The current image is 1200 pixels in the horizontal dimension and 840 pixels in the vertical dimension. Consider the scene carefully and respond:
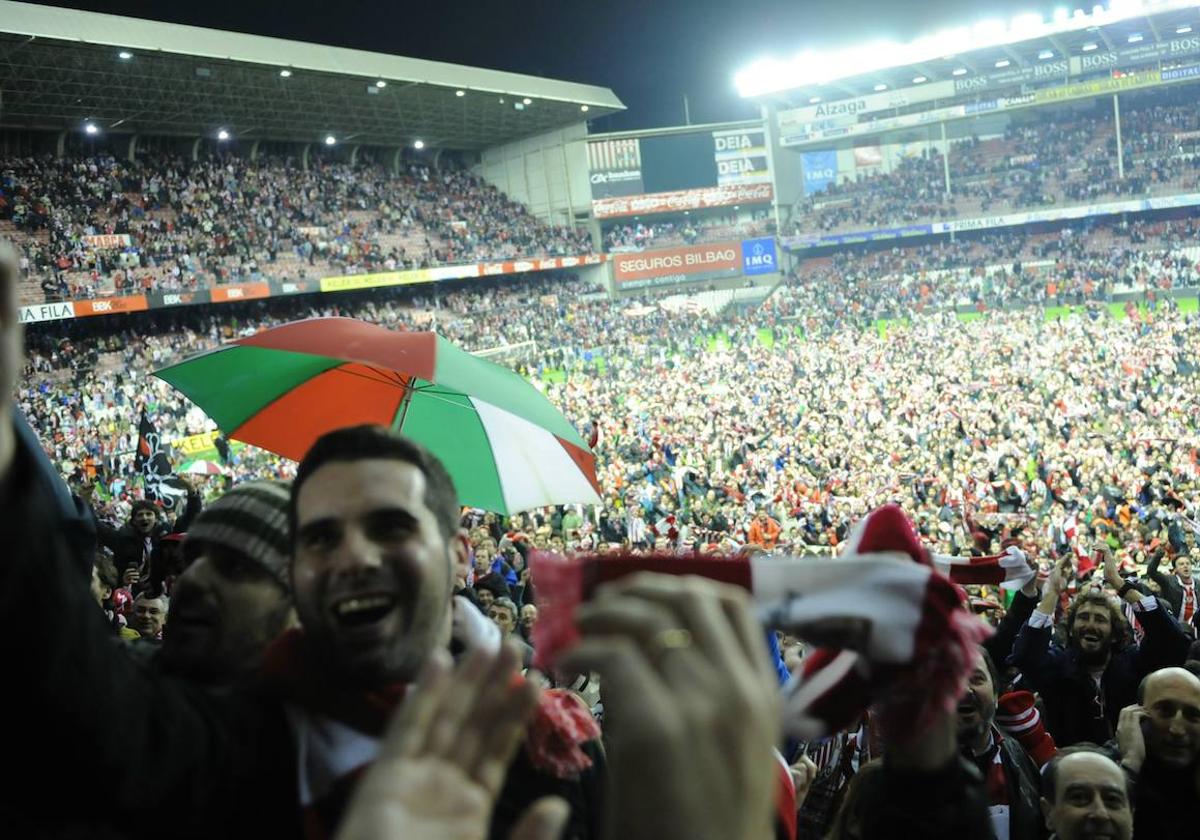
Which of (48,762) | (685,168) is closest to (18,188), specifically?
(685,168)

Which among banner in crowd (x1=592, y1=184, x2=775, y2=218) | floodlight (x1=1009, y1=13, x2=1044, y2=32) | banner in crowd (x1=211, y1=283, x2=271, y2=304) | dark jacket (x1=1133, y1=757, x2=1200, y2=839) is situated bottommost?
dark jacket (x1=1133, y1=757, x2=1200, y2=839)

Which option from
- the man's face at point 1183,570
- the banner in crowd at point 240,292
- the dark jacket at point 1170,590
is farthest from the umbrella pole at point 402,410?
the banner in crowd at point 240,292

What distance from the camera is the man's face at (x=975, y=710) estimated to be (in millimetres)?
3699

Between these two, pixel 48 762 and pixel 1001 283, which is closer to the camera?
pixel 48 762

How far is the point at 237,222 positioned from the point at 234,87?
15.4 ft

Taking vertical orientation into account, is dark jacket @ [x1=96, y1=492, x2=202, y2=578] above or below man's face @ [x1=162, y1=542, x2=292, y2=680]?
below

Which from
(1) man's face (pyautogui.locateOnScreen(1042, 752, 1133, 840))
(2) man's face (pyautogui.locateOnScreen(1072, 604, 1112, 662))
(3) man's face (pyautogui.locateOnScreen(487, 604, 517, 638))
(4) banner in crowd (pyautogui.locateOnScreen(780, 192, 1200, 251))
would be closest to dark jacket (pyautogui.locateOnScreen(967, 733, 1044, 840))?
(1) man's face (pyautogui.locateOnScreen(1042, 752, 1133, 840))

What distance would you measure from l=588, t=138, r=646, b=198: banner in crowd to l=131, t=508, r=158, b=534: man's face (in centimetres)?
4079

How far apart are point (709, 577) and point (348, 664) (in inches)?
22.4

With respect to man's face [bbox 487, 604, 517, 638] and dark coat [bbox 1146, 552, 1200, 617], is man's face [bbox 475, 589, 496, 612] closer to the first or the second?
man's face [bbox 487, 604, 517, 638]

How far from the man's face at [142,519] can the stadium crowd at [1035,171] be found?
41.2m

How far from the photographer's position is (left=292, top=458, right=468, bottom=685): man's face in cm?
159

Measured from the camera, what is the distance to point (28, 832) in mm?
1113

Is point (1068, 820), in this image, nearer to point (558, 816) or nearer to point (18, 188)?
point (558, 816)
